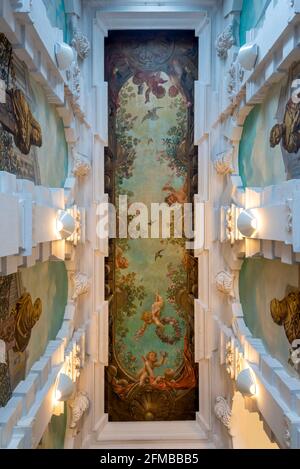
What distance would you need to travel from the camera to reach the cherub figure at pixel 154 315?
777 cm

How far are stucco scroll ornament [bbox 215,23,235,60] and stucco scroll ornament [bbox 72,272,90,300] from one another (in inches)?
169

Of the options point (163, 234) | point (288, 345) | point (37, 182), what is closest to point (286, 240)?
point (288, 345)

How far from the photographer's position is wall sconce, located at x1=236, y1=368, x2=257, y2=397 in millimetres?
4943

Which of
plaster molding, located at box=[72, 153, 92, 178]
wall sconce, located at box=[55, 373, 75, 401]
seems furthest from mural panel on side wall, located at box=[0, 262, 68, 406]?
plaster molding, located at box=[72, 153, 92, 178]

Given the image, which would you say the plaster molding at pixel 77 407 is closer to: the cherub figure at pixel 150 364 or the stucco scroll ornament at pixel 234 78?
the cherub figure at pixel 150 364

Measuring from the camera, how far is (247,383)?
4941 millimetres

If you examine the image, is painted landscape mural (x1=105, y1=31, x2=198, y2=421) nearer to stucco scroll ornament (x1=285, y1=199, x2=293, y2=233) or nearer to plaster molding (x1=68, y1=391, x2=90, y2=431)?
plaster molding (x1=68, y1=391, x2=90, y2=431)

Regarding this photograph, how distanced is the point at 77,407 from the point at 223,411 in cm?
232

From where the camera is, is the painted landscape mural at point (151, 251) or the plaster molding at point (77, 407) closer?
the plaster molding at point (77, 407)

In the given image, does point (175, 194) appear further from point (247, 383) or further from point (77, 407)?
point (77, 407)

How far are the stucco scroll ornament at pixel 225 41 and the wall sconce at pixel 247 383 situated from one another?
4929 millimetres

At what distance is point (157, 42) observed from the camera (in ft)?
25.0

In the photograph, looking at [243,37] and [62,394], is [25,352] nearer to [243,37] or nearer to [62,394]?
[62,394]

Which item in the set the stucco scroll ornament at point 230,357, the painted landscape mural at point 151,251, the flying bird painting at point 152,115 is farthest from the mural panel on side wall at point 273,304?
the flying bird painting at point 152,115
